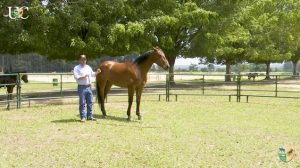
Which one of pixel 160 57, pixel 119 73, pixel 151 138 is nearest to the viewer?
pixel 151 138

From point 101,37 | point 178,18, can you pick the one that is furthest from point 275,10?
point 101,37

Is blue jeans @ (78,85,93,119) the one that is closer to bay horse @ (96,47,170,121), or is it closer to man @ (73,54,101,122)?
man @ (73,54,101,122)

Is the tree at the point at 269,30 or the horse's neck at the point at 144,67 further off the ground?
the tree at the point at 269,30

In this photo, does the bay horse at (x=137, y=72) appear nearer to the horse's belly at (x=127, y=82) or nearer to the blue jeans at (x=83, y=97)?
the horse's belly at (x=127, y=82)

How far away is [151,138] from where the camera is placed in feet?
31.4

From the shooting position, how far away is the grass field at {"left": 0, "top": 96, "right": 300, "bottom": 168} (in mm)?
7480

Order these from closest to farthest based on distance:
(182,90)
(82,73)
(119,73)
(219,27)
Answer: (82,73)
(119,73)
(182,90)
(219,27)

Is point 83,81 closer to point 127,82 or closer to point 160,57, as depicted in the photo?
point 127,82

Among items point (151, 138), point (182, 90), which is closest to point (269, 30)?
point (182, 90)

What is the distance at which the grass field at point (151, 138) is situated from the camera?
7.48 m

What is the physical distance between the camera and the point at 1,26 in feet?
61.0

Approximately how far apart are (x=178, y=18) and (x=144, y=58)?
11.3 metres

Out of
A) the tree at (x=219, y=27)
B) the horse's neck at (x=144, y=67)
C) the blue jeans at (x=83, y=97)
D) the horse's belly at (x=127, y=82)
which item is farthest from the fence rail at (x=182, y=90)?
the horse's neck at (x=144, y=67)

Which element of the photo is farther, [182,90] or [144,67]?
[182,90]
